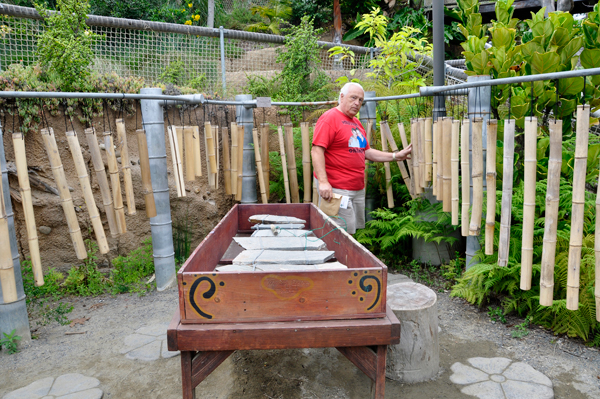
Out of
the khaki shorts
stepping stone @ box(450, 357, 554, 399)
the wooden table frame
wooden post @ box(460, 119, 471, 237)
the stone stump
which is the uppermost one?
wooden post @ box(460, 119, 471, 237)

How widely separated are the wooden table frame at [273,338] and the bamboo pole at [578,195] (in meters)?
1.19

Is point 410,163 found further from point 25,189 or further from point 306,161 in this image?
point 25,189

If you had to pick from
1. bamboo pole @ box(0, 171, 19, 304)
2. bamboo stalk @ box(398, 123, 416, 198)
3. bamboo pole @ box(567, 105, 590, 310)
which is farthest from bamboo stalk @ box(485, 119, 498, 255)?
bamboo pole @ box(0, 171, 19, 304)

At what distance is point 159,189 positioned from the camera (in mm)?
4570

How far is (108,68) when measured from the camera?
6.27 metres

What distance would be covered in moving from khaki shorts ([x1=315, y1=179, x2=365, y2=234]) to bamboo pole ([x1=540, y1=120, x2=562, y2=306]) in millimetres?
1776

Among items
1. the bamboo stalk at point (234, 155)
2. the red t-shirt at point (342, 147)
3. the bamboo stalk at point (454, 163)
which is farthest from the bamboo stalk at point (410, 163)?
the bamboo stalk at point (234, 155)

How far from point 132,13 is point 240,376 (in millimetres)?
12445

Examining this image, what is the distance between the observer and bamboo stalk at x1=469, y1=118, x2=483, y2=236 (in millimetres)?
3182

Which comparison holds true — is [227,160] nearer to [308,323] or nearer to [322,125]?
[322,125]

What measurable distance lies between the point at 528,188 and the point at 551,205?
18cm

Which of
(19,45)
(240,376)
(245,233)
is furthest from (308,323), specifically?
(19,45)

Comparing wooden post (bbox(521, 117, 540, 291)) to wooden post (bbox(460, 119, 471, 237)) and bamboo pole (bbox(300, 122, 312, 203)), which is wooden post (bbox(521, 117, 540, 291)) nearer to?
wooden post (bbox(460, 119, 471, 237))

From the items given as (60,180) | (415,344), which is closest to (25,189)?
(60,180)
